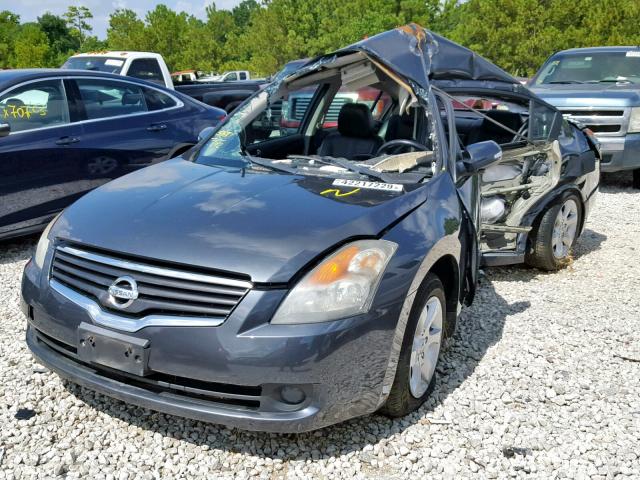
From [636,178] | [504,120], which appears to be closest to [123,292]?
[504,120]

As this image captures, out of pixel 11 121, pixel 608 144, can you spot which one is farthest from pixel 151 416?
pixel 608 144

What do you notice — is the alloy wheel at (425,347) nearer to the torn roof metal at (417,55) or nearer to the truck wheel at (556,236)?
the torn roof metal at (417,55)

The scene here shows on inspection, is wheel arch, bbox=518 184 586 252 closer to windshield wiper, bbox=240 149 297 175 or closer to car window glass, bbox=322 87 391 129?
car window glass, bbox=322 87 391 129

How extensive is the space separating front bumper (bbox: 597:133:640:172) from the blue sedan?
543cm

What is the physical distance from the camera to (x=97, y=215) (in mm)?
3043

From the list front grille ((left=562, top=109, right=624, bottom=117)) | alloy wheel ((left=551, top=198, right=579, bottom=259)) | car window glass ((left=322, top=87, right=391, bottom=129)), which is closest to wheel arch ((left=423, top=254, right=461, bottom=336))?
car window glass ((left=322, top=87, right=391, bottom=129))

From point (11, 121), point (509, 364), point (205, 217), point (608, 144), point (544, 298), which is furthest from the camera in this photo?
point (608, 144)

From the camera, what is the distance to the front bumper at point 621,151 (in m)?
8.54

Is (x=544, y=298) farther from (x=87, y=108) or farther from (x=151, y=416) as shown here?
(x=87, y=108)

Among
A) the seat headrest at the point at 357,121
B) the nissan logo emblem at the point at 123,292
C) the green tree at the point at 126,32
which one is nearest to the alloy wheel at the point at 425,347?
the nissan logo emblem at the point at 123,292

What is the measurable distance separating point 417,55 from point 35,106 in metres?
3.76

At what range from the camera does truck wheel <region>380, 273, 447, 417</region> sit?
9.48 ft

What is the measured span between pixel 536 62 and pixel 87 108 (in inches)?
998

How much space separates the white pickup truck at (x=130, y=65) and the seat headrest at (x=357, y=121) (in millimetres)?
8217
